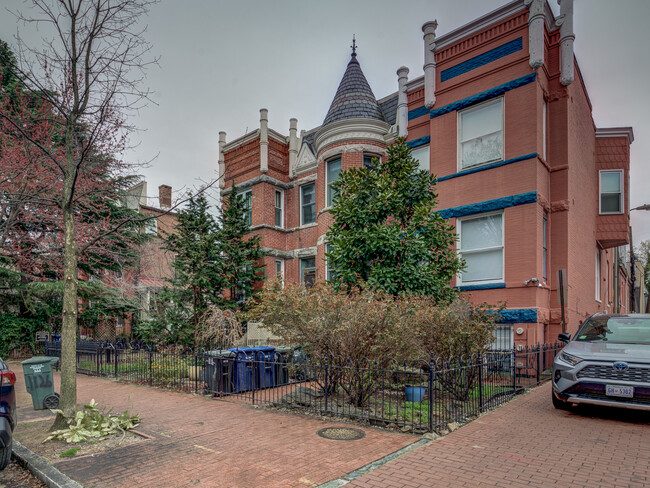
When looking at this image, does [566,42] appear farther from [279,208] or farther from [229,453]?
[229,453]

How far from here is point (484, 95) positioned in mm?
13281

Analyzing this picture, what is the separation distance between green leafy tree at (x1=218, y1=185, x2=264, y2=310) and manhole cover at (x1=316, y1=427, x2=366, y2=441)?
35.4 feet

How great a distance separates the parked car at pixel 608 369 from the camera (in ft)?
20.5

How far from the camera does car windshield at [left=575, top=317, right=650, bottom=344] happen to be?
7.17 meters

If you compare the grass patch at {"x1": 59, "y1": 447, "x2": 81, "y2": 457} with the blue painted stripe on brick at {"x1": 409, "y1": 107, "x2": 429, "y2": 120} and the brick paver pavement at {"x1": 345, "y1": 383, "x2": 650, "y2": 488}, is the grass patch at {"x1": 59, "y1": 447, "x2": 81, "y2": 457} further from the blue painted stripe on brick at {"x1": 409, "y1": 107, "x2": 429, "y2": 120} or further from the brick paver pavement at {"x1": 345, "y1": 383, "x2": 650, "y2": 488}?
the blue painted stripe on brick at {"x1": 409, "y1": 107, "x2": 429, "y2": 120}

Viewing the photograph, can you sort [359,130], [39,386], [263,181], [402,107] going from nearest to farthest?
1. [39,386]
2. [402,107]
3. [359,130]
4. [263,181]

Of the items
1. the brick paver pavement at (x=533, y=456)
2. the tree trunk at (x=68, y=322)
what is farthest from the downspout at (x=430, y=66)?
the tree trunk at (x=68, y=322)

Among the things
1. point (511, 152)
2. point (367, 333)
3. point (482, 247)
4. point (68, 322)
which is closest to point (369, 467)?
point (367, 333)

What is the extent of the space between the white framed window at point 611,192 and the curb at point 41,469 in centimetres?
1940

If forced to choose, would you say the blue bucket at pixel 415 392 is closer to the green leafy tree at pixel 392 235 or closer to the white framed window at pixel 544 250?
the green leafy tree at pixel 392 235

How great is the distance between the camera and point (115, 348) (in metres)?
12.1

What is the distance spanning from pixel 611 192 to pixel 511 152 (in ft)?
25.0

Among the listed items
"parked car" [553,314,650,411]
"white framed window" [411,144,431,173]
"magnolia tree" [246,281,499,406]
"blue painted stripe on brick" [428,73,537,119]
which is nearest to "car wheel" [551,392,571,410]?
"parked car" [553,314,650,411]

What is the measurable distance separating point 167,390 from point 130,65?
715 cm
